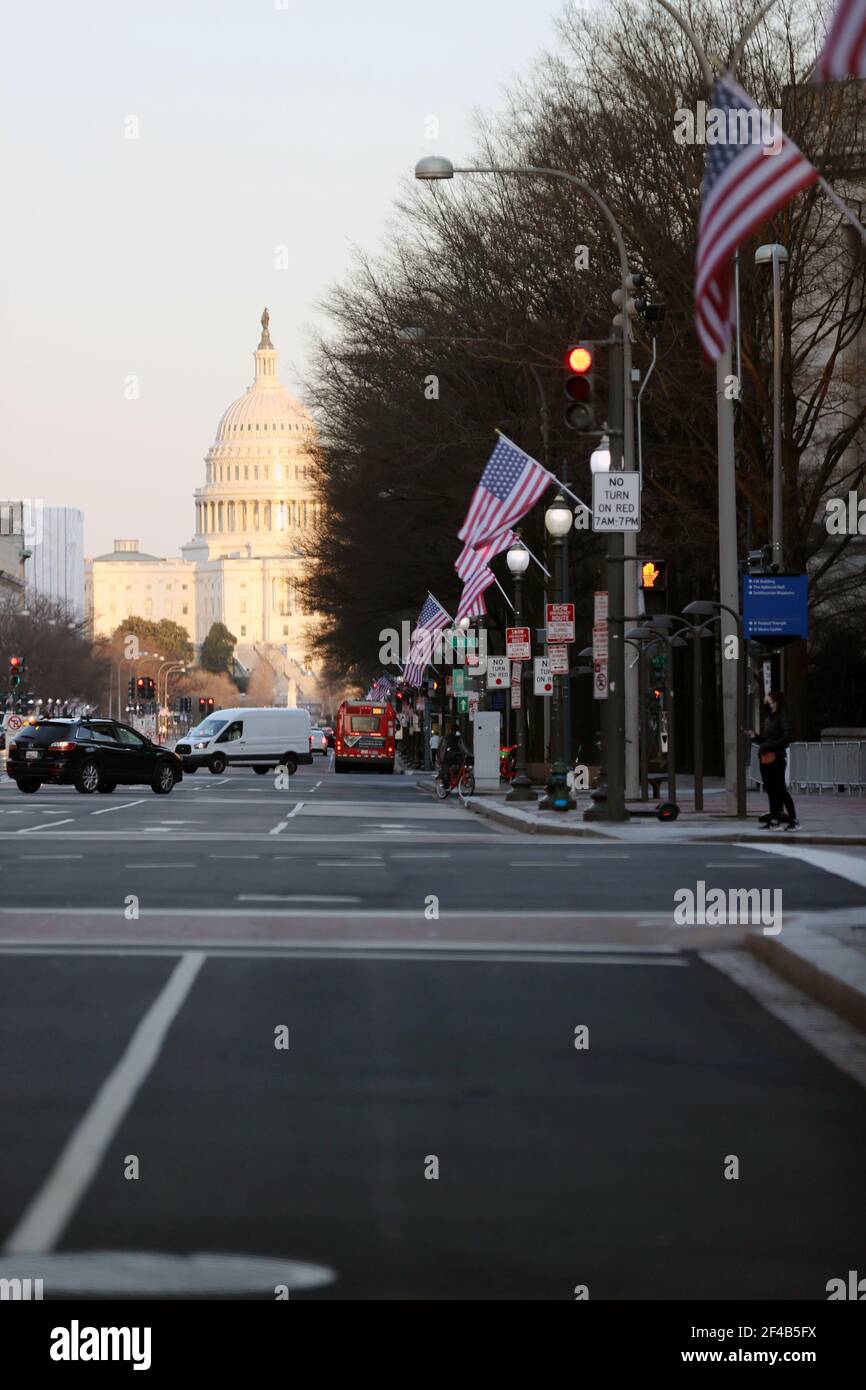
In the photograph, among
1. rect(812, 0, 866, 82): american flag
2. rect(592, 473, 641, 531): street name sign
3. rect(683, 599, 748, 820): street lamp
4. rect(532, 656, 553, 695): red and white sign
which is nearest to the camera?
rect(812, 0, 866, 82): american flag

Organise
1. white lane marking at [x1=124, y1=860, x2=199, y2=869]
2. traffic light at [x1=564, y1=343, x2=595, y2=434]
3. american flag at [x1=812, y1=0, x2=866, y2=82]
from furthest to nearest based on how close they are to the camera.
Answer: traffic light at [x1=564, y1=343, x2=595, y2=434]
white lane marking at [x1=124, y1=860, x2=199, y2=869]
american flag at [x1=812, y1=0, x2=866, y2=82]

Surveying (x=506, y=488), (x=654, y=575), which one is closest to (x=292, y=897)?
(x=654, y=575)

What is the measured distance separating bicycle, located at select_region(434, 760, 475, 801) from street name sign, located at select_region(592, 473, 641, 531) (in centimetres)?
2159

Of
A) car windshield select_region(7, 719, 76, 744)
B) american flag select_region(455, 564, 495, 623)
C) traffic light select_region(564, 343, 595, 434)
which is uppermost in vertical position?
traffic light select_region(564, 343, 595, 434)

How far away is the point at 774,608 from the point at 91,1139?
26.0 metres

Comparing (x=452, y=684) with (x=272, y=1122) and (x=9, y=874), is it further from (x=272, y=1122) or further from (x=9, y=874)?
(x=272, y=1122)

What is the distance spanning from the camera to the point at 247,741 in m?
84.1

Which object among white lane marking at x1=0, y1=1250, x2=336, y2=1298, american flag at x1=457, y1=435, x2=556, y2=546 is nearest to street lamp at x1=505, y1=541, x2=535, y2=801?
american flag at x1=457, y1=435, x2=556, y2=546

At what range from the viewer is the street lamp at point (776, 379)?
42.3 meters

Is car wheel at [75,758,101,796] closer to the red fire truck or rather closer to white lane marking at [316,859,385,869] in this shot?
white lane marking at [316,859,385,869]

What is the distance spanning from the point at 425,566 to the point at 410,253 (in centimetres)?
1094

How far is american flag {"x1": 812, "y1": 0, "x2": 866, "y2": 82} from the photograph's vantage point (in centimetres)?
946

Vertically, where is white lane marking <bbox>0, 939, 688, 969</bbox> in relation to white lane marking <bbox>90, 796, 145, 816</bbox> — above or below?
above

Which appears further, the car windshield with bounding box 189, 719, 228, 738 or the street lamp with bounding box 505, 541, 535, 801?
the car windshield with bounding box 189, 719, 228, 738
